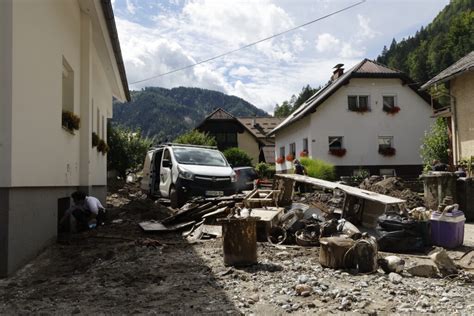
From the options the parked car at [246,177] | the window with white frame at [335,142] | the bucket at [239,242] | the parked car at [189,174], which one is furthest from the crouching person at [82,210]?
the window with white frame at [335,142]

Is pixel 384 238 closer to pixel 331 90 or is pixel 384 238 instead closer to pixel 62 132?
pixel 62 132

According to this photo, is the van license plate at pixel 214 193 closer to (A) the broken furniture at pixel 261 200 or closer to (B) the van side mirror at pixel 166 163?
(A) the broken furniture at pixel 261 200

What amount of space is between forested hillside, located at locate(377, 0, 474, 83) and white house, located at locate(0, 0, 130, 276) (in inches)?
2375

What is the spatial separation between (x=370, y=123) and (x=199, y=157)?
18768mm

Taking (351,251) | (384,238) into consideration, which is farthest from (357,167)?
(351,251)

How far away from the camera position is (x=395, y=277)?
218 inches

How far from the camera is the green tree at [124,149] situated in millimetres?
26969

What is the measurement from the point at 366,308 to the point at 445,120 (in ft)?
74.7

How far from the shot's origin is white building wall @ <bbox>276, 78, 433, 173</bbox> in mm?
29062

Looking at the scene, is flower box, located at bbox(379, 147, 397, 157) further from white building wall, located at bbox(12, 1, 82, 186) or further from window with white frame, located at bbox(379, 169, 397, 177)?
white building wall, located at bbox(12, 1, 82, 186)

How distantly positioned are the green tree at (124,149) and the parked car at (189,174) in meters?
12.6

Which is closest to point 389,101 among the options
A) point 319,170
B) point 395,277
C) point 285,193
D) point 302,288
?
point 319,170

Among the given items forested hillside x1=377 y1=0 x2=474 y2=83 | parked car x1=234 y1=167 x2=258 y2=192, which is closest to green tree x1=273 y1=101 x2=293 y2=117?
forested hillside x1=377 y1=0 x2=474 y2=83

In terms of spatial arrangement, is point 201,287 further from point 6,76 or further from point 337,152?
point 337,152
